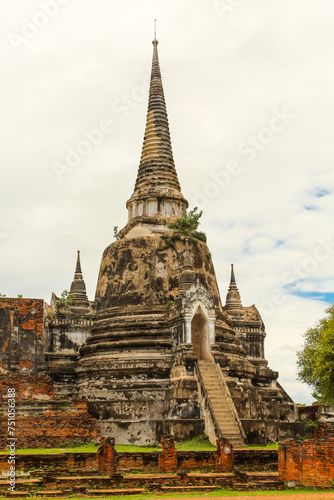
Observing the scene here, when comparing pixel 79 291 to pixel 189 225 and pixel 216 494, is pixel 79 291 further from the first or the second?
pixel 216 494

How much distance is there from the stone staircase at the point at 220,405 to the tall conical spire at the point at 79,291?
732 centimetres

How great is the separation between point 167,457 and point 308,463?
12.0 ft

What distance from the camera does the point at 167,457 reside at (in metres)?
16.2

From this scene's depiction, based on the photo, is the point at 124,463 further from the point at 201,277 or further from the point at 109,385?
the point at 201,277

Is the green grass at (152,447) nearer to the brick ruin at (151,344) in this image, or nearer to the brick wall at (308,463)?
the brick ruin at (151,344)

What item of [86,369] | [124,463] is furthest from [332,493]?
[86,369]

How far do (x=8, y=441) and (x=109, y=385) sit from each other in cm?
493

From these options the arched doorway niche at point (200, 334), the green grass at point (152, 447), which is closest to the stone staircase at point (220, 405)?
the green grass at point (152, 447)

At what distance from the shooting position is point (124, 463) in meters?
16.5

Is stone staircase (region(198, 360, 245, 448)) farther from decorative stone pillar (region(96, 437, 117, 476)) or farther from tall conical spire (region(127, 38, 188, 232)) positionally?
tall conical spire (region(127, 38, 188, 232))

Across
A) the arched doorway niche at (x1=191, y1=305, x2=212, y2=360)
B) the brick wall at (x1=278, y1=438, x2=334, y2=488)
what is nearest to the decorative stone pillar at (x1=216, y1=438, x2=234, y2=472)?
the brick wall at (x1=278, y1=438, x2=334, y2=488)

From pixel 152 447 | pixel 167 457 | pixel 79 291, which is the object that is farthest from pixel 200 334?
pixel 167 457

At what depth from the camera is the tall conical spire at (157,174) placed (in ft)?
89.5

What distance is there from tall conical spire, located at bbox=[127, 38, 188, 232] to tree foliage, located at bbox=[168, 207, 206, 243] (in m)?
0.71
